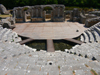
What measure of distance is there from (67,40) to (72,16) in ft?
37.5

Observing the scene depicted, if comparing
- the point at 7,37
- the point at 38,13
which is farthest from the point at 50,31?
the point at 38,13

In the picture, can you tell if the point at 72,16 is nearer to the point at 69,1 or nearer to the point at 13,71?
the point at 13,71

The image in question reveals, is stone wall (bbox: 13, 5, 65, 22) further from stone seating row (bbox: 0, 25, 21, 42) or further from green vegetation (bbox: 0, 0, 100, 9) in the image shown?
green vegetation (bbox: 0, 0, 100, 9)

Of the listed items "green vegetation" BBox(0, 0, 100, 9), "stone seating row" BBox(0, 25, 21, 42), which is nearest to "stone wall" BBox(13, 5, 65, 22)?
"stone seating row" BBox(0, 25, 21, 42)

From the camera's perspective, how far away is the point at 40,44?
10.5 metres

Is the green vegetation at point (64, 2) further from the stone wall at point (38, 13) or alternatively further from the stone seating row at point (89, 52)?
the stone seating row at point (89, 52)

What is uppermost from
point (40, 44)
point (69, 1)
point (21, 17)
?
point (69, 1)

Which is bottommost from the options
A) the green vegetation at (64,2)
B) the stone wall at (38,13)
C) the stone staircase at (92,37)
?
the stone staircase at (92,37)

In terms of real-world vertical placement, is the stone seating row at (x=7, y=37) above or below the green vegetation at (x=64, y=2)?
below

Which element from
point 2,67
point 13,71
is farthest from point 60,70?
point 2,67

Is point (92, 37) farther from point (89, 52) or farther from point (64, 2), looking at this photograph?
point (64, 2)

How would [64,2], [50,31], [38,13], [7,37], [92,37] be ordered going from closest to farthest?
[7,37]
[92,37]
[50,31]
[38,13]
[64,2]

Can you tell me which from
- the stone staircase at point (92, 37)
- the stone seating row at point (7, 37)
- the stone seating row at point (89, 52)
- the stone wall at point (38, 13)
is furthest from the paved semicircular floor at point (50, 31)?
the stone wall at point (38, 13)

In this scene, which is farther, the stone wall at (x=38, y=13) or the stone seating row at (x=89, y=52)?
the stone wall at (x=38, y=13)
